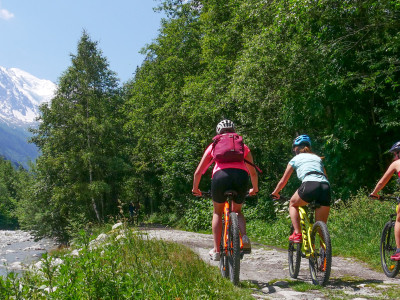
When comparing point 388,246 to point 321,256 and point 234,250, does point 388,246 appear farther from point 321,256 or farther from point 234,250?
point 234,250

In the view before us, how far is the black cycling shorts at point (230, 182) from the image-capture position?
5.36 meters

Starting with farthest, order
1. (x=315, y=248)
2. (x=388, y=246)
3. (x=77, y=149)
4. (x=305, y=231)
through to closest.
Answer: (x=77, y=149) → (x=388, y=246) → (x=305, y=231) → (x=315, y=248)

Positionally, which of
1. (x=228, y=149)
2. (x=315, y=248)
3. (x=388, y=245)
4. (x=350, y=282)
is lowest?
(x=350, y=282)

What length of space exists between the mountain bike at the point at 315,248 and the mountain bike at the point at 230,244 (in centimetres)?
89

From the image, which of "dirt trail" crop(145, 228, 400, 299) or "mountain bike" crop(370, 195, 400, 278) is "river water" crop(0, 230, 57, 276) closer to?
"dirt trail" crop(145, 228, 400, 299)

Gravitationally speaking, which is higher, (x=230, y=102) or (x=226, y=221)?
(x=230, y=102)

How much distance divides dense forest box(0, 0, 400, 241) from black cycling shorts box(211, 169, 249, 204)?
81.9 inches

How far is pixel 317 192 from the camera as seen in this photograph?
5590 millimetres

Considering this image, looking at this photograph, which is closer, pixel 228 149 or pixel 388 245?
pixel 228 149

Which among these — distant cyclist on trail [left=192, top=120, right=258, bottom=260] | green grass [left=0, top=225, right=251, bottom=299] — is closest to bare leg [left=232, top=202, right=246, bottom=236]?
distant cyclist on trail [left=192, top=120, right=258, bottom=260]

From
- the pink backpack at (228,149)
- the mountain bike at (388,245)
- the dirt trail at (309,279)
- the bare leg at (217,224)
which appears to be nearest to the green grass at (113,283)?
the bare leg at (217,224)

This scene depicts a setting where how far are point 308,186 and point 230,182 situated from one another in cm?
104

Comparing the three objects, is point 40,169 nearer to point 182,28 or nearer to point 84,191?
point 84,191

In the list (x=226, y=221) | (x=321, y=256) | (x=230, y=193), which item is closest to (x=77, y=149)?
(x=226, y=221)
